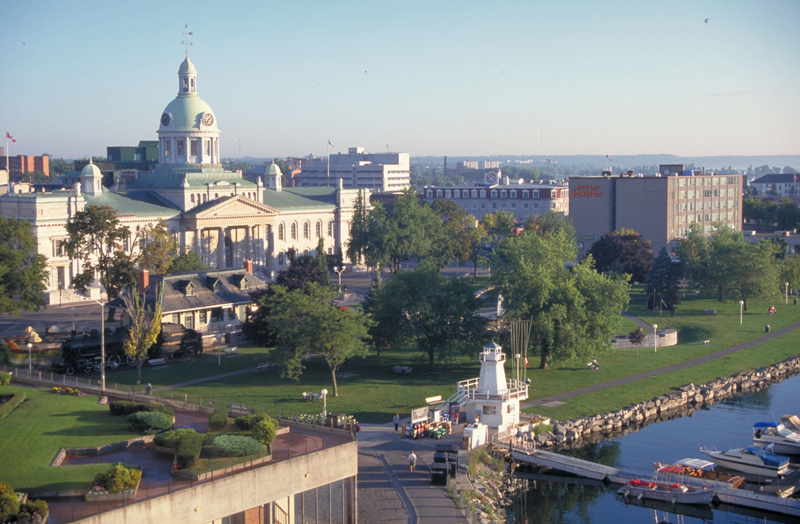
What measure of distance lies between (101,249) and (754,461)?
54.8 meters

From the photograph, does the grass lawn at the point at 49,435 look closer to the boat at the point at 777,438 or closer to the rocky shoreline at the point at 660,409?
the rocky shoreline at the point at 660,409

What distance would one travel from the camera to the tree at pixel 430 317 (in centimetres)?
5628

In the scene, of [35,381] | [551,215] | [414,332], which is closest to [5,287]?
[35,381]

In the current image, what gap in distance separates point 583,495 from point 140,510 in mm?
21727

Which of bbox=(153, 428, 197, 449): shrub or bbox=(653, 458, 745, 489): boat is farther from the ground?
bbox=(153, 428, 197, 449): shrub

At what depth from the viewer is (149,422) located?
32.4 metres

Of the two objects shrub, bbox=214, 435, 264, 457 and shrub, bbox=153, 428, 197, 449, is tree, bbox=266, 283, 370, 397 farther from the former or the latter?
shrub, bbox=214, 435, 264, 457

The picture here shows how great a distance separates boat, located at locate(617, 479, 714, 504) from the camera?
38625 millimetres

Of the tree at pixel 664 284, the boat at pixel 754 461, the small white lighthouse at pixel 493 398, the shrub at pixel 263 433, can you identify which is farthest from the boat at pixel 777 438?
the tree at pixel 664 284

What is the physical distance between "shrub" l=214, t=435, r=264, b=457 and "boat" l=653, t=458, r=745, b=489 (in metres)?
20.1

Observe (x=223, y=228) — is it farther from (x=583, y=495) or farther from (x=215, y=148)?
(x=583, y=495)

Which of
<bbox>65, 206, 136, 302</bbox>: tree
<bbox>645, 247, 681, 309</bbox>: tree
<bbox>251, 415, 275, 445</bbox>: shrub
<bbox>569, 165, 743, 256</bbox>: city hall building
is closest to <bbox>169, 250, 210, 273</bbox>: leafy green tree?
<bbox>65, 206, 136, 302</bbox>: tree

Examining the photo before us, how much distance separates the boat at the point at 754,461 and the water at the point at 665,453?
1.49 meters

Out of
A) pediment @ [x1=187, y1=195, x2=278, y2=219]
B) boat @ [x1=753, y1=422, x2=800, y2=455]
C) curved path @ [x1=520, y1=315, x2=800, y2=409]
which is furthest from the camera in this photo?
pediment @ [x1=187, y1=195, x2=278, y2=219]
